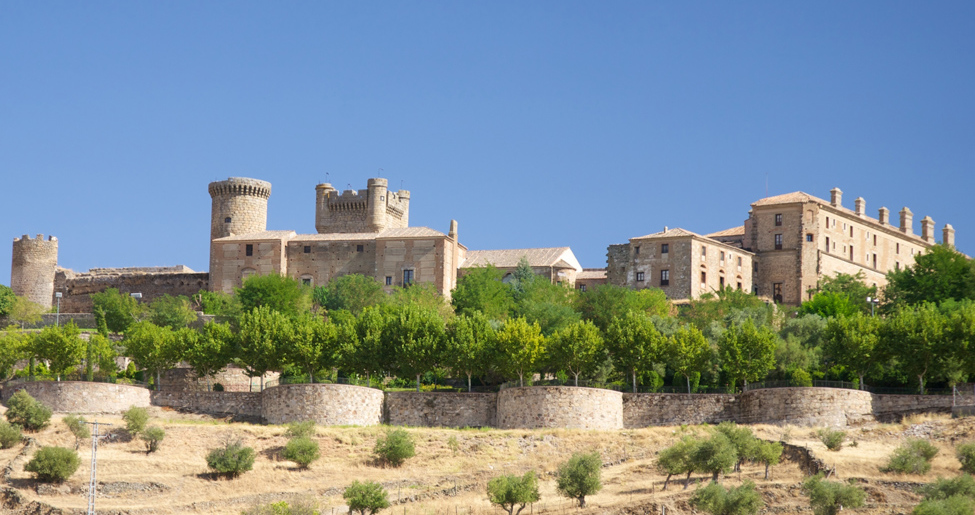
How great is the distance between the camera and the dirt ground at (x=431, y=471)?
5575 centimetres

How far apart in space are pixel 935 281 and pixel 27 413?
50.2m

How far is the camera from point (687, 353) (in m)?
69.2

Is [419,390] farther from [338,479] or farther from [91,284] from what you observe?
[91,284]

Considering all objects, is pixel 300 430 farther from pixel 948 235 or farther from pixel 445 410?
pixel 948 235

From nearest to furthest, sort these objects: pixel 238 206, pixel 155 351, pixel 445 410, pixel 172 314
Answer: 1. pixel 445 410
2. pixel 155 351
3. pixel 172 314
4. pixel 238 206

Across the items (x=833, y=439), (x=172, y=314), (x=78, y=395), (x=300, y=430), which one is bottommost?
(x=300, y=430)

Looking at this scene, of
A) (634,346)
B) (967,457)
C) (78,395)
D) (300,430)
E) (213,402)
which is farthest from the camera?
(213,402)

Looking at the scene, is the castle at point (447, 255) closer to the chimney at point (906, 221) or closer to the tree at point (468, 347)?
the chimney at point (906, 221)

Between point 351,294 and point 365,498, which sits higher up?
point 351,294

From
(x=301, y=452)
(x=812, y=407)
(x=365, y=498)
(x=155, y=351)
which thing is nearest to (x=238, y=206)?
(x=155, y=351)

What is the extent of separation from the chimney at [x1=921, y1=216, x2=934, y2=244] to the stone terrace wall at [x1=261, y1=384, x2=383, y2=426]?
59.5 m

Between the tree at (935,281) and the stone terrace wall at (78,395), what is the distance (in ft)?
138

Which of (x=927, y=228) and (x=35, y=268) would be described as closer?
(x=35, y=268)

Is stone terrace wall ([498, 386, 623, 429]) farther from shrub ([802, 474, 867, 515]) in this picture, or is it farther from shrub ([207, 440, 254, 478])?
shrub ([802, 474, 867, 515])
